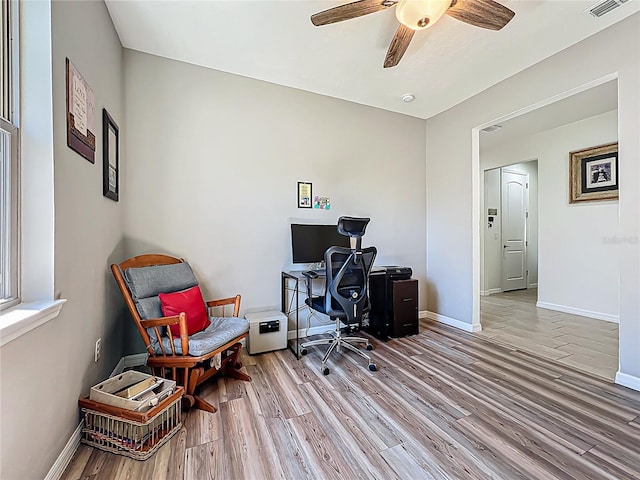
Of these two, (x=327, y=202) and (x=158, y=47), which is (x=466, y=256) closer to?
(x=327, y=202)

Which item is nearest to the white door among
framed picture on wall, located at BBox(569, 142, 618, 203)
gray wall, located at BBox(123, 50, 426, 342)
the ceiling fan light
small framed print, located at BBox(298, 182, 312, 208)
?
framed picture on wall, located at BBox(569, 142, 618, 203)

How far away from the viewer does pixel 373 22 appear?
7.12 ft

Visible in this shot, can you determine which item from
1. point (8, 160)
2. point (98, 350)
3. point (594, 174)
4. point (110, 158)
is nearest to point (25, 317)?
point (8, 160)

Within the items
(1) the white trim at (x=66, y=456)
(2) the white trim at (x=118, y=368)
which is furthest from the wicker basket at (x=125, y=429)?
(2) the white trim at (x=118, y=368)

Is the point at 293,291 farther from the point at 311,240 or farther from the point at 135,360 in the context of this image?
the point at 135,360

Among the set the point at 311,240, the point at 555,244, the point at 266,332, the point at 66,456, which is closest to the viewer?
the point at 66,456

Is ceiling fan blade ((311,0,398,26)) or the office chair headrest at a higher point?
ceiling fan blade ((311,0,398,26))

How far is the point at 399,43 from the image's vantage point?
212 cm

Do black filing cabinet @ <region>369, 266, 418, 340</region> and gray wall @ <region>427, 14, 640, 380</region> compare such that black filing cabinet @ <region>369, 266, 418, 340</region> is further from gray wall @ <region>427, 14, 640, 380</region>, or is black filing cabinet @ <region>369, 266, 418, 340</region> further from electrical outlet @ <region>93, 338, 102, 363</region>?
electrical outlet @ <region>93, 338, 102, 363</region>

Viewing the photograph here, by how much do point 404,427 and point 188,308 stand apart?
167 centimetres

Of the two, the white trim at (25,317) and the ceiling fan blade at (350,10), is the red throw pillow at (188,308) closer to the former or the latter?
the white trim at (25,317)

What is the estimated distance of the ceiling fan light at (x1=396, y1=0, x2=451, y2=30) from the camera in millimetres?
1695

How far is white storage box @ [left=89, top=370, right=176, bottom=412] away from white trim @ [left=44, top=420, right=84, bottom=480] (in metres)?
0.17

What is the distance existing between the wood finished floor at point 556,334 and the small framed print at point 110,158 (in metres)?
3.88
